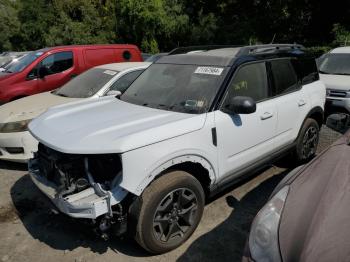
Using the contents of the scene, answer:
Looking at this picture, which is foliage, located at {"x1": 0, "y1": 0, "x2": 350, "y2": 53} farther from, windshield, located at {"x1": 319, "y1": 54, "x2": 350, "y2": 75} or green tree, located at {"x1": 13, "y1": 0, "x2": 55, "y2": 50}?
windshield, located at {"x1": 319, "y1": 54, "x2": 350, "y2": 75}

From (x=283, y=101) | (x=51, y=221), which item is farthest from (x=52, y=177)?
(x=283, y=101)

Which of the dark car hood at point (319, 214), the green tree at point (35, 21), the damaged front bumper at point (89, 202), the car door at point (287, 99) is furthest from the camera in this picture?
the green tree at point (35, 21)

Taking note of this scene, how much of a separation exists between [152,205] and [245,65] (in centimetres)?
185

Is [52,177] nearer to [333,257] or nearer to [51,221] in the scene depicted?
[51,221]

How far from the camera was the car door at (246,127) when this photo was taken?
340cm

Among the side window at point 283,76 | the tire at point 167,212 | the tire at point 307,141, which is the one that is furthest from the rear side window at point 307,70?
the tire at point 167,212

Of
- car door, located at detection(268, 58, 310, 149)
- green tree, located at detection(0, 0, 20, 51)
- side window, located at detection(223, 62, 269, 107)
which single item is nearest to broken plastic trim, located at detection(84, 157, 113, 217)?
side window, located at detection(223, 62, 269, 107)

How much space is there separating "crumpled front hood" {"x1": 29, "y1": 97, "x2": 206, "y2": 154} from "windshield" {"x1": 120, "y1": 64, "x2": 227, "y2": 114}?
0.46 ft

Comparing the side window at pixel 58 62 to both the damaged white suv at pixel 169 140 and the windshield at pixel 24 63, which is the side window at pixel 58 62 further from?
the damaged white suv at pixel 169 140

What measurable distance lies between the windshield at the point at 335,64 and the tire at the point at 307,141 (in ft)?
9.50

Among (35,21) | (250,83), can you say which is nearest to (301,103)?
(250,83)

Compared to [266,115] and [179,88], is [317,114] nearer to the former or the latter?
[266,115]

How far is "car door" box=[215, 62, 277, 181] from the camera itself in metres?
3.40

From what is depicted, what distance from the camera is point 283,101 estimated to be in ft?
13.5
